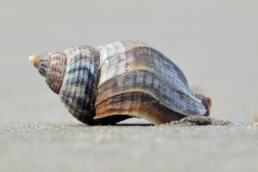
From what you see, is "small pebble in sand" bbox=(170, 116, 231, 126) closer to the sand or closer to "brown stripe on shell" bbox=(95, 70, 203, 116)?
"brown stripe on shell" bbox=(95, 70, 203, 116)

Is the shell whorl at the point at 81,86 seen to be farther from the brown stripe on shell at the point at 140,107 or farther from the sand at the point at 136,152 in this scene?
the sand at the point at 136,152

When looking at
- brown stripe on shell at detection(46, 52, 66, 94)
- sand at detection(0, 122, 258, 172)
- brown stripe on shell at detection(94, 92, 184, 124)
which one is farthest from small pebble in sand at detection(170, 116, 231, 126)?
brown stripe on shell at detection(46, 52, 66, 94)

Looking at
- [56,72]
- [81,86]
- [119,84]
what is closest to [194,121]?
[119,84]

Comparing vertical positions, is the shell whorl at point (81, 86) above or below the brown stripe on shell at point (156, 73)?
below

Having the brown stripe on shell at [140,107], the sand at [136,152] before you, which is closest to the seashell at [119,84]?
the brown stripe on shell at [140,107]

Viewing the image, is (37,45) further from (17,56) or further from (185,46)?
(185,46)

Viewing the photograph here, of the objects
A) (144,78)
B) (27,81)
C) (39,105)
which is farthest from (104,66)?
(27,81)

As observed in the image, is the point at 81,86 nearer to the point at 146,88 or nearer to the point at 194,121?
the point at 146,88

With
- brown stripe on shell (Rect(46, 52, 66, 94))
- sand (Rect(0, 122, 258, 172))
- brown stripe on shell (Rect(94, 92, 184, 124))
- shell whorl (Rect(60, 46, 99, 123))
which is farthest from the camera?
brown stripe on shell (Rect(46, 52, 66, 94))
